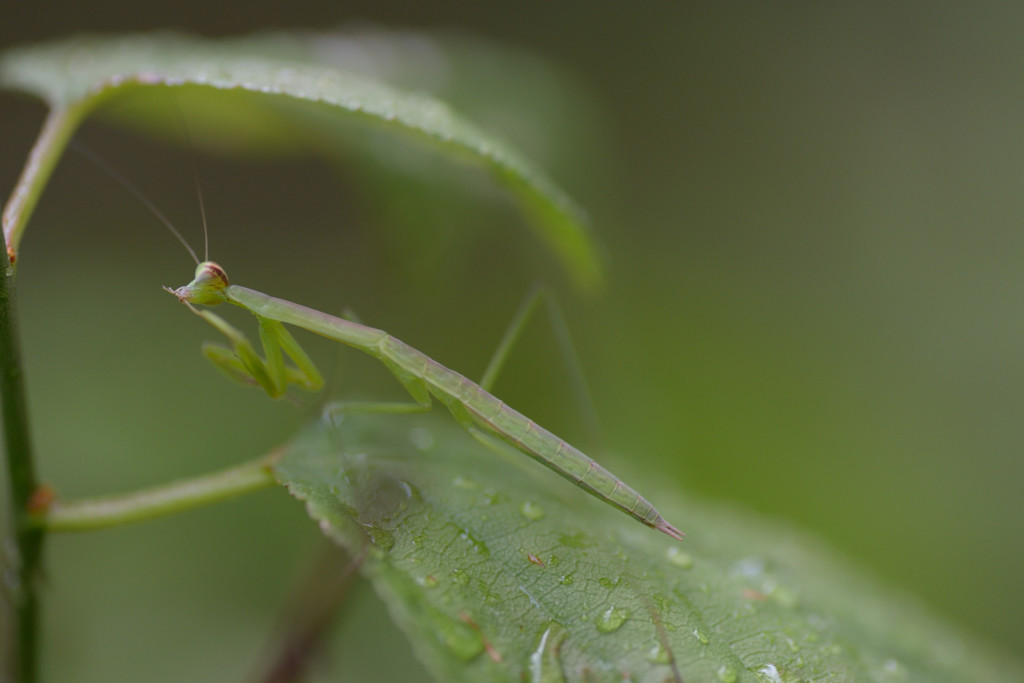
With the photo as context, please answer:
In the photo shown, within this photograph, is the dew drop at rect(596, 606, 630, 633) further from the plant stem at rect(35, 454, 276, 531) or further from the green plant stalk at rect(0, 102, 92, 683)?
the green plant stalk at rect(0, 102, 92, 683)

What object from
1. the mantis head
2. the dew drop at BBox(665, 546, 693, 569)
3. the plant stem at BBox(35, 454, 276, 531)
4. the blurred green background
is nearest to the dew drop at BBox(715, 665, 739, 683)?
the dew drop at BBox(665, 546, 693, 569)

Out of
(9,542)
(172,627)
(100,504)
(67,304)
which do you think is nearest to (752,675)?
(100,504)

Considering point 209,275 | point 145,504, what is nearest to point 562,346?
point 209,275

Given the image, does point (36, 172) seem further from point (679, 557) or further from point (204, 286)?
point (679, 557)

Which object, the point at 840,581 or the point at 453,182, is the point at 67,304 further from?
the point at 840,581

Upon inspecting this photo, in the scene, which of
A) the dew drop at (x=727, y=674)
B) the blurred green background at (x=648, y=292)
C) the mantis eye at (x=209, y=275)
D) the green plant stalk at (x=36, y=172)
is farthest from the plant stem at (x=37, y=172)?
the dew drop at (x=727, y=674)

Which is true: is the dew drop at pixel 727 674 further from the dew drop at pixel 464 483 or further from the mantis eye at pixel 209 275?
the mantis eye at pixel 209 275
